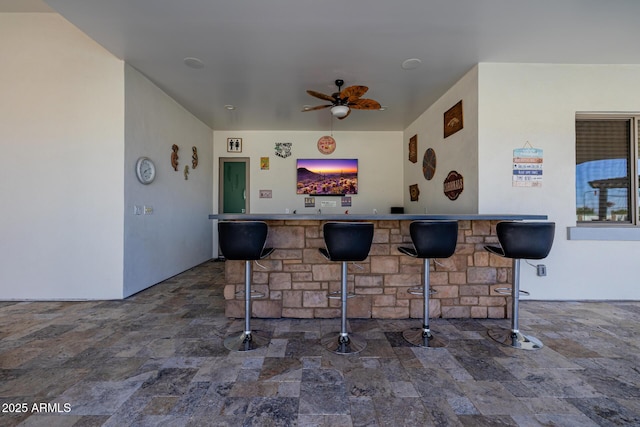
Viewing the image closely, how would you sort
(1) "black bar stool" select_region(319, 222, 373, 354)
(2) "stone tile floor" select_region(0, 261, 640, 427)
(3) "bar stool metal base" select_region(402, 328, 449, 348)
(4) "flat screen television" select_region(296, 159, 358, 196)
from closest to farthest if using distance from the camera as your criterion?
(2) "stone tile floor" select_region(0, 261, 640, 427), (1) "black bar stool" select_region(319, 222, 373, 354), (3) "bar stool metal base" select_region(402, 328, 449, 348), (4) "flat screen television" select_region(296, 159, 358, 196)

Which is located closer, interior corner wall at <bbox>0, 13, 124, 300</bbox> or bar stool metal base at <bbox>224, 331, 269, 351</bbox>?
bar stool metal base at <bbox>224, 331, 269, 351</bbox>

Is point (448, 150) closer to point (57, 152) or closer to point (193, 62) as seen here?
point (193, 62)

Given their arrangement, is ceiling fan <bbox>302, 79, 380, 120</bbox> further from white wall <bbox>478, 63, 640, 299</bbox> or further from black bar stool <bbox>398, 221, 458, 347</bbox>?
black bar stool <bbox>398, 221, 458, 347</bbox>

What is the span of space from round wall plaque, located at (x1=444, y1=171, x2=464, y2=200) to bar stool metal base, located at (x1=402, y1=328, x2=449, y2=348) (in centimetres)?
206

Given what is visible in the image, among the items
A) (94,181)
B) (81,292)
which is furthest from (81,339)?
(94,181)

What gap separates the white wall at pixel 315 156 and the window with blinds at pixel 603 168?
296 cm

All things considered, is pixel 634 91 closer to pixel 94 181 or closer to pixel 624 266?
pixel 624 266

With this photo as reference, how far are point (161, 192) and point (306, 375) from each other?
3395mm

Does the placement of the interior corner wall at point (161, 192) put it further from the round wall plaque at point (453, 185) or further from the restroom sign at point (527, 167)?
the restroom sign at point (527, 167)

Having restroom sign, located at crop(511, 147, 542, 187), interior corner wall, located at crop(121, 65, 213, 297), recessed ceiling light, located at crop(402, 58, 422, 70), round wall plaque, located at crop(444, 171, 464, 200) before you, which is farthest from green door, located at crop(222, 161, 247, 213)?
restroom sign, located at crop(511, 147, 542, 187)

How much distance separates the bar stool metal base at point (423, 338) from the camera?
2147 mm

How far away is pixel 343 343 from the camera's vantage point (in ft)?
6.90

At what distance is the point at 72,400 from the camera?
151 cm

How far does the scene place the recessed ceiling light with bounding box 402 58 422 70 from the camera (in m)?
3.07
